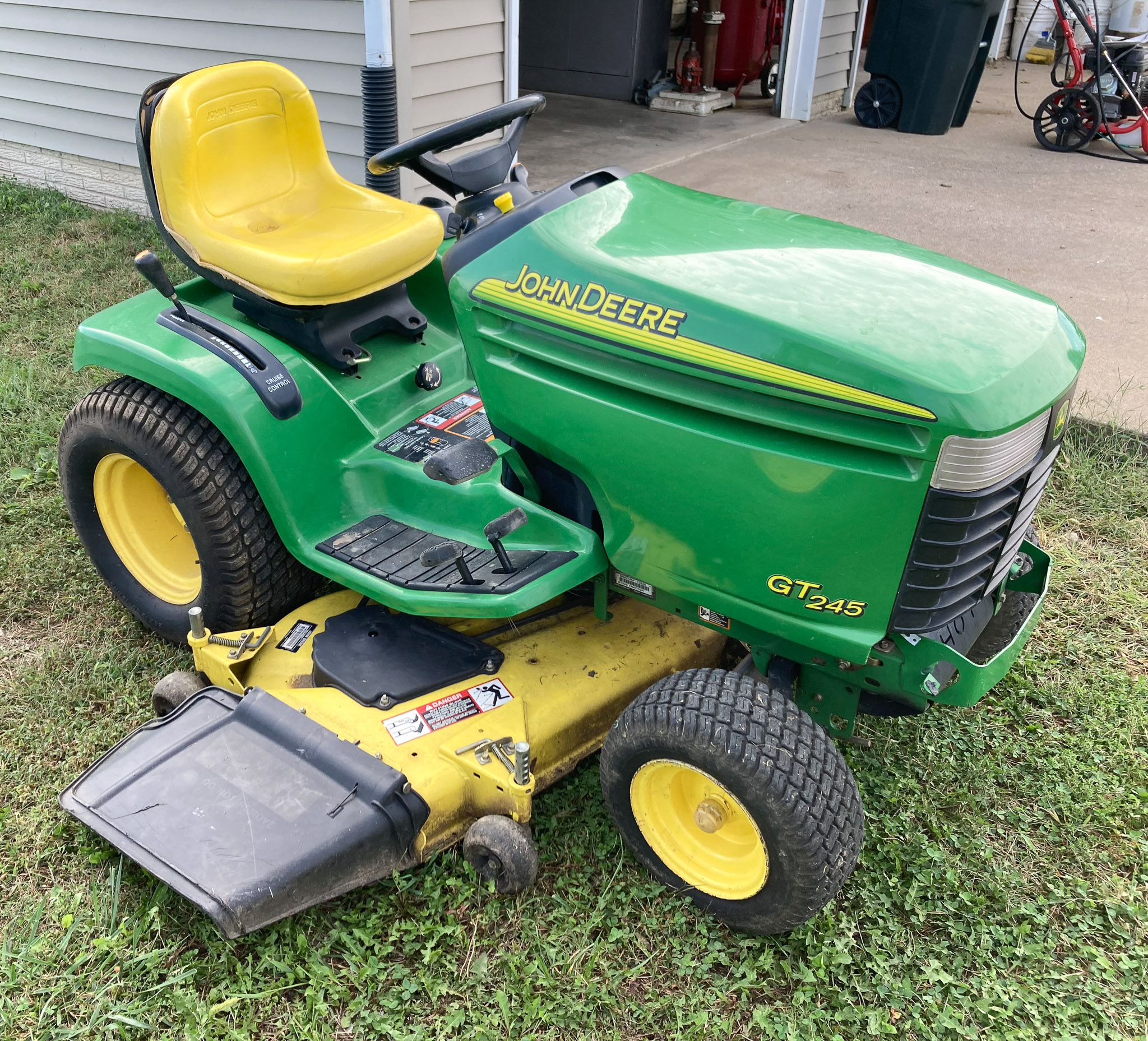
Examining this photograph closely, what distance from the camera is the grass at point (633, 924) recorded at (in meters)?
1.94

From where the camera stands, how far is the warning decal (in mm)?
2592

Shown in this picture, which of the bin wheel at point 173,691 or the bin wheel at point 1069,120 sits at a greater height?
the bin wheel at point 1069,120

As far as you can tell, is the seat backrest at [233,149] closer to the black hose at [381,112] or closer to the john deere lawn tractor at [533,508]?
the john deere lawn tractor at [533,508]

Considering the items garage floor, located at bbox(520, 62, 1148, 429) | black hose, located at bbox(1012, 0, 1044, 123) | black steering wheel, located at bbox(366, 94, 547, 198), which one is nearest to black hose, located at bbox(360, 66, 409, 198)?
garage floor, located at bbox(520, 62, 1148, 429)

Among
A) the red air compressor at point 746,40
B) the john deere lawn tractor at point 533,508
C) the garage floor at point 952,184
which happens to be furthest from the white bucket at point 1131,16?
the john deere lawn tractor at point 533,508

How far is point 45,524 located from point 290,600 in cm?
109

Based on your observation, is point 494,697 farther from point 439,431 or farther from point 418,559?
point 439,431

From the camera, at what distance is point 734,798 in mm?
1955

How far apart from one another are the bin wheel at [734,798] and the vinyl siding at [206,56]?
351 cm

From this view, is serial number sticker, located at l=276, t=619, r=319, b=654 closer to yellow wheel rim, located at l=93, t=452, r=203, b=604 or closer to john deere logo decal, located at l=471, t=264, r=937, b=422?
yellow wheel rim, located at l=93, t=452, r=203, b=604

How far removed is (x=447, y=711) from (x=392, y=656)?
0.70 feet

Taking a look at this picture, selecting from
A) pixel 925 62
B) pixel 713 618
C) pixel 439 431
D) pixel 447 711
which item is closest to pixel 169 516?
pixel 439 431

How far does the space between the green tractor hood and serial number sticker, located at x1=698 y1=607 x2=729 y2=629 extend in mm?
518

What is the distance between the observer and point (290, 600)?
269 cm
